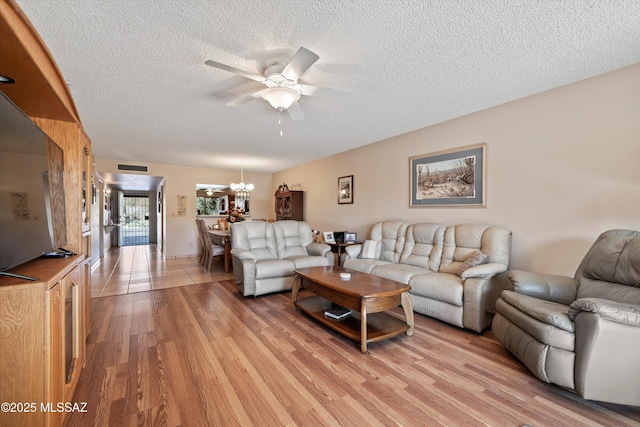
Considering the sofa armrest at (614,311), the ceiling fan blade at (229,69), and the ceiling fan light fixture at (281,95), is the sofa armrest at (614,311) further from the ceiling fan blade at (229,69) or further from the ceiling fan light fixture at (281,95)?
the ceiling fan blade at (229,69)

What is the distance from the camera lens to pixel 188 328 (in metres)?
2.66

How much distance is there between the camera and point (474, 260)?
282 centimetres

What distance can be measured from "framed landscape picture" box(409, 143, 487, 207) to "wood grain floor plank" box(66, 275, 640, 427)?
64.2 inches

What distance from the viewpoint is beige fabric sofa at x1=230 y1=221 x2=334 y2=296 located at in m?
3.57

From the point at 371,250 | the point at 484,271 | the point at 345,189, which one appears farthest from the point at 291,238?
the point at 484,271

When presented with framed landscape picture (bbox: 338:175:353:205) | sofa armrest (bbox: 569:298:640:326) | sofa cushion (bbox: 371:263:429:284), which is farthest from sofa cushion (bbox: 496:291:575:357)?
framed landscape picture (bbox: 338:175:353:205)

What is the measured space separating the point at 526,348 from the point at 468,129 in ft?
8.46

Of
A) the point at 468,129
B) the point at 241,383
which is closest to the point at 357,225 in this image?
the point at 468,129

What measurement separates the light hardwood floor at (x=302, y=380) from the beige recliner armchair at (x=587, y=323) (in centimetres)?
17

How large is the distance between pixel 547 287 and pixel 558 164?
1.31 meters

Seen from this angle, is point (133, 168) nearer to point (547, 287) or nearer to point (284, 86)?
point (284, 86)

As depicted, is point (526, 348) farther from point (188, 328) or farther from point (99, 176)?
point (99, 176)

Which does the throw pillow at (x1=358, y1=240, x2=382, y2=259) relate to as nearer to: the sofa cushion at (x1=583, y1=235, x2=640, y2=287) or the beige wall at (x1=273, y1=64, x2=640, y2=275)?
the beige wall at (x1=273, y1=64, x2=640, y2=275)

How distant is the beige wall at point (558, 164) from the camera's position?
2.29m
